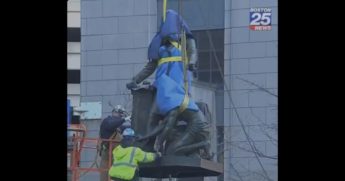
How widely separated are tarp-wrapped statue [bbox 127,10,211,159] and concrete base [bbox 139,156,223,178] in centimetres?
9

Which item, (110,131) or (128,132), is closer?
(128,132)

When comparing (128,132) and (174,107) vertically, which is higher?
(174,107)

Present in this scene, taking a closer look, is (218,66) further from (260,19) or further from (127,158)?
(127,158)

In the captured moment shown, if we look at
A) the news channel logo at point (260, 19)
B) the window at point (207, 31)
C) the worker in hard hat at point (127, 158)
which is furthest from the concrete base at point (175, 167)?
the news channel logo at point (260, 19)

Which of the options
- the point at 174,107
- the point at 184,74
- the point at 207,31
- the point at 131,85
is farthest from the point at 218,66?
the point at 131,85

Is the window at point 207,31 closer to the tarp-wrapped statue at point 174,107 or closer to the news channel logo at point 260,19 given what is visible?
the tarp-wrapped statue at point 174,107

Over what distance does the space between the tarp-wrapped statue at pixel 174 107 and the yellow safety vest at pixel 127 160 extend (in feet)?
0.48

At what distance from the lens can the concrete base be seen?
12125 mm

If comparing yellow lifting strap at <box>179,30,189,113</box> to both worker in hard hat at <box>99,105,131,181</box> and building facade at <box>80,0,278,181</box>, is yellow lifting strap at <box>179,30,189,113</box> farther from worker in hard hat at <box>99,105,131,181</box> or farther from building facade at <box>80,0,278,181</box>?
worker in hard hat at <box>99,105,131,181</box>

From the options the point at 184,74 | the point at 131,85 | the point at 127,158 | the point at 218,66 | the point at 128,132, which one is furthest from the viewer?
the point at 218,66

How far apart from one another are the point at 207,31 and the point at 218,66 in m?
0.37

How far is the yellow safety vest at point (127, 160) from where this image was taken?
1201 centimetres

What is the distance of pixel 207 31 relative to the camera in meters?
12.8

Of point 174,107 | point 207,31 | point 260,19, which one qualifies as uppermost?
point 260,19
